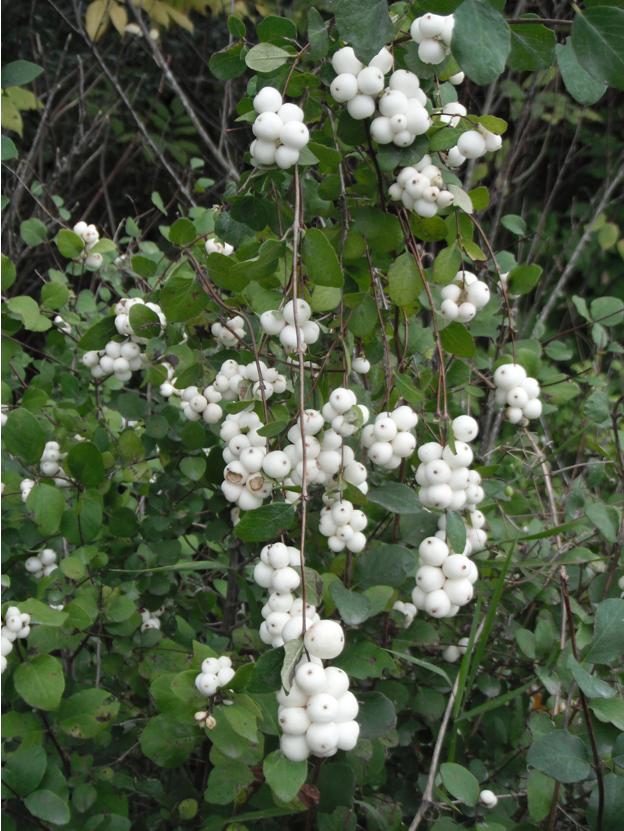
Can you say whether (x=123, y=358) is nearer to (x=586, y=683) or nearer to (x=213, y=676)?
(x=213, y=676)

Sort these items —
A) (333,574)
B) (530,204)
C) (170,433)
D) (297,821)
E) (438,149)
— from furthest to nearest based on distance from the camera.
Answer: (530,204)
(170,433)
(297,821)
(333,574)
(438,149)

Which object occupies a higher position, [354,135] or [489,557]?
[354,135]

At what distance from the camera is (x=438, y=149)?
2.08 feet

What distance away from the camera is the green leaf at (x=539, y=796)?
0.72m

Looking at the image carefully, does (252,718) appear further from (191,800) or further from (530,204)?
(530,204)

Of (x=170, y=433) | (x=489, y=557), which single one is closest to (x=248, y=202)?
(x=170, y=433)

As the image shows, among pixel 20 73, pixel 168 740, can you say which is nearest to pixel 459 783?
pixel 168 740

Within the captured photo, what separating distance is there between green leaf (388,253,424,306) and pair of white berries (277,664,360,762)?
0.37 meters

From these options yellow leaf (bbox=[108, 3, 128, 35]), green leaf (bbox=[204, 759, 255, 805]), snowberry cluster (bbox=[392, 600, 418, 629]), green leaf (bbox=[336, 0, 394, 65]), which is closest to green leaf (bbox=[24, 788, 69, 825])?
green leaf (bbox=[204, 759, 255, 805])

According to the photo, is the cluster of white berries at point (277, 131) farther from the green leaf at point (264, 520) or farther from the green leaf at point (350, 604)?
the green leaf at point (350, 604)

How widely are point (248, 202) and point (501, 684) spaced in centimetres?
81

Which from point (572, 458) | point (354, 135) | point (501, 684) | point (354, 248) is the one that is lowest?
point (572, 458)

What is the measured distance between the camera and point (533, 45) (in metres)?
0.59

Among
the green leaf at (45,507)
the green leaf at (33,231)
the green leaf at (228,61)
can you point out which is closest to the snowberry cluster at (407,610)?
the green leaf at (45,507)
